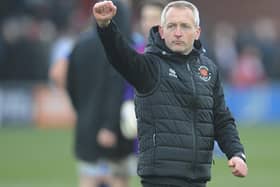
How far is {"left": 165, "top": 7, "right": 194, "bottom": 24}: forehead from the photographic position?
7.12m

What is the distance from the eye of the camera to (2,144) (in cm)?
2022

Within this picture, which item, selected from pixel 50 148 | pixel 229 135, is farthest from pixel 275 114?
pixel 229 135

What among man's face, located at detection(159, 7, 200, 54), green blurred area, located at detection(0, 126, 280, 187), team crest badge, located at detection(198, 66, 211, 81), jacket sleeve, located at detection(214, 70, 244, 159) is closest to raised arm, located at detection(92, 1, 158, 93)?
man's face, located at detection(159, 7, 200, 54)

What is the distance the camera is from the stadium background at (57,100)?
17.3 meters

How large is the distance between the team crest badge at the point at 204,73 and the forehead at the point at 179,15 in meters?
0.32

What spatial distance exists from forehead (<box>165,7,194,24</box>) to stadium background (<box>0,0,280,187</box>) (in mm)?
7823

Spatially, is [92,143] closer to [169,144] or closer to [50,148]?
[169,144]

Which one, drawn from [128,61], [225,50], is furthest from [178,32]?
[225,50]

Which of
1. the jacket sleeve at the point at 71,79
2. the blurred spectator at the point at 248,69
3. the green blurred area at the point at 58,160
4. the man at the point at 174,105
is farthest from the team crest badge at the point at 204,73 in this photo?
the blurred spectator at the point at 248,69

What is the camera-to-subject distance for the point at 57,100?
24.1 m

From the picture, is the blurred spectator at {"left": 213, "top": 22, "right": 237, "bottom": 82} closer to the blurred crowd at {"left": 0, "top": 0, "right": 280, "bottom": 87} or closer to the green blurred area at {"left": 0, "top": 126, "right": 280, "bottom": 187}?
the blurred crowd at {"left": 0, "top": 0, "right": 280, "bottom": 87}

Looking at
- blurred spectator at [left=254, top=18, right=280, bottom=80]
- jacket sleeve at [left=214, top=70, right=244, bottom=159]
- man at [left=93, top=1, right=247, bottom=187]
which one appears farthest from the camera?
blurred spectator at [left=254, top=18, right=280, bottom=80]

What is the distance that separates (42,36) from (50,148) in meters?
6.38

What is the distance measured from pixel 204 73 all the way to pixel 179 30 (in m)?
0.34
